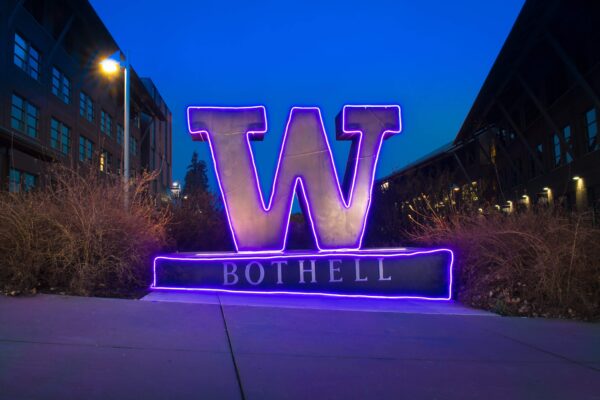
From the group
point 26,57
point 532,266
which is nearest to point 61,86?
point 26,57

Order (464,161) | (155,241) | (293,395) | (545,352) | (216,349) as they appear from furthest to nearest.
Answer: (464,161) < (155,241) < (545,352) < (216,349) < (293,395)

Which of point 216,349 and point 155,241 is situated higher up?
point 155,241

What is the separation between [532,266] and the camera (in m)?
8.63

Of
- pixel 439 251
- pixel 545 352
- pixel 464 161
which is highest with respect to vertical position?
pixel 464 161

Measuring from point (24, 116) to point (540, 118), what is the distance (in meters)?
28.0

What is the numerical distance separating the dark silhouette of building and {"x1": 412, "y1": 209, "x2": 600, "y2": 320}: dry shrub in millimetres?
5405

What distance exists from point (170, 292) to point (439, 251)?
15.6 ft

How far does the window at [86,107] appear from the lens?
117 ft

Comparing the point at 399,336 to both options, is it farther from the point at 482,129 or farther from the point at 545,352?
the point at 482,129

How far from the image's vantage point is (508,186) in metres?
39.2

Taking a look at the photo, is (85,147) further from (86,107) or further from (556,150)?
(556,150)

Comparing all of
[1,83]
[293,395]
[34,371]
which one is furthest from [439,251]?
[1,83]

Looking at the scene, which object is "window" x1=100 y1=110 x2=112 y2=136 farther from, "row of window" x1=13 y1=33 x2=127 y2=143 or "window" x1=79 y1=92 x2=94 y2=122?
"window" x1=79 y1=92 x2=94 y2=122

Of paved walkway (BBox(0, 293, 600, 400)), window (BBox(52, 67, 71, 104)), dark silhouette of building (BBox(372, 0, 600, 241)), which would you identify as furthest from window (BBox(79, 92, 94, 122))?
paved walkway (BBox(0, 293, 600, 400))
